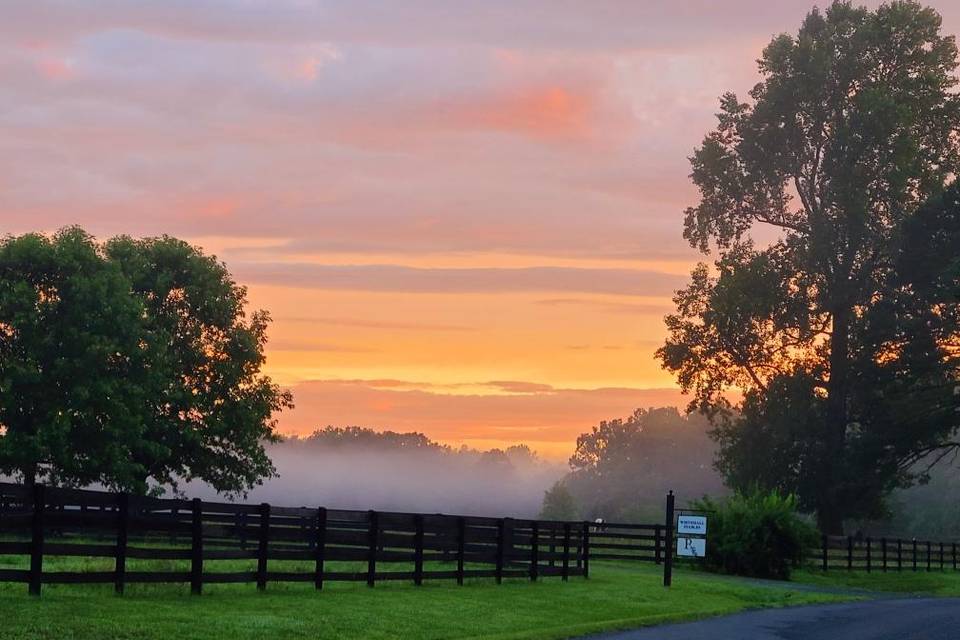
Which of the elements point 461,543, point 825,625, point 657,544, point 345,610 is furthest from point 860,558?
point 345,610

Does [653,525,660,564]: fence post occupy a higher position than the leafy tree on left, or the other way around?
the leafy tree on left

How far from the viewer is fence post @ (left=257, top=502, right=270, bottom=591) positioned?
24.2m

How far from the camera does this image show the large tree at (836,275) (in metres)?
66.8

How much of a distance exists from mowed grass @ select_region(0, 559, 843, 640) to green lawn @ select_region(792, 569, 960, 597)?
16.6 m

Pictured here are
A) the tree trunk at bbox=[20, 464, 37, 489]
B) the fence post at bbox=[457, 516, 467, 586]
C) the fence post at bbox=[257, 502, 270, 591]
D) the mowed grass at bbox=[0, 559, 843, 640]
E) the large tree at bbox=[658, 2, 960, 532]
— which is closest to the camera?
the mowed grass at bbox=[0, 559, 843, 640]

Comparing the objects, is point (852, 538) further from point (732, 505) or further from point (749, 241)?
point (749, 241)

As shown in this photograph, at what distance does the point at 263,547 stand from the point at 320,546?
5.31 ft

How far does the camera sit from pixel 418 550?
29.0 metres

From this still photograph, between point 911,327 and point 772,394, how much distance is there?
25.6ft

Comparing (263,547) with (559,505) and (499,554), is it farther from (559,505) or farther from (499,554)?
(559,505)

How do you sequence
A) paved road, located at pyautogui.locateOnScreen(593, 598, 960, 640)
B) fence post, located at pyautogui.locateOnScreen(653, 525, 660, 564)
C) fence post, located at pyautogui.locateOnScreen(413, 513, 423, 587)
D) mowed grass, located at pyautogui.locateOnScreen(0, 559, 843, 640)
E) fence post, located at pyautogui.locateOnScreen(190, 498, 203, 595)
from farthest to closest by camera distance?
1. fence post, located at pyautogui.locateOnScreen(653, 525, 660, 564)
2. fence post, located at pyautogui.locateOnScreen(413, 513, 423, 587)
3. paved road, located at pyautogui.locateOnScreen(593, 598, 960, 640)
4. fence post, located at pyautogui.locateOnScreen(190, 498, 203, 595)
5. mowed grass, located at pyautogui.locateOnScreen(0, 559, 843, 640)

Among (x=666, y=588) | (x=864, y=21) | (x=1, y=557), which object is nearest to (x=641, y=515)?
(x=864, y=21)

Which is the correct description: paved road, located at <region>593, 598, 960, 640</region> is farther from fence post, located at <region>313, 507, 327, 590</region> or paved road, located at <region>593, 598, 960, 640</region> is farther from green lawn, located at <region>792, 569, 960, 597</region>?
green lawn, located at <region>792, 569, 960, 597</region>

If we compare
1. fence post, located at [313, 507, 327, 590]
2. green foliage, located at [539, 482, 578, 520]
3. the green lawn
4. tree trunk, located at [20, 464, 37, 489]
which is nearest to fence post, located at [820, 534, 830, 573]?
the green lawn
